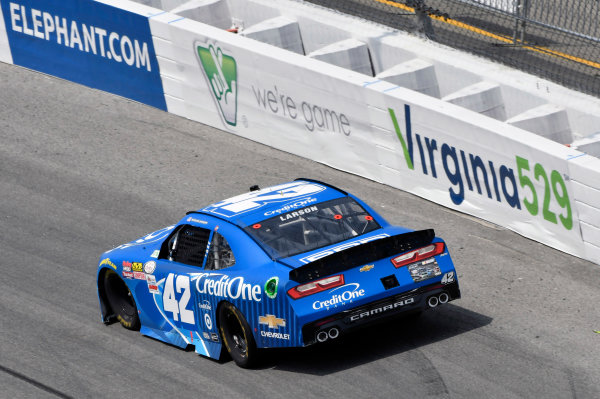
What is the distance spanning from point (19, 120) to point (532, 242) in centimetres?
857

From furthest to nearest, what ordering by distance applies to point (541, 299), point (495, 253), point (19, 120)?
point (19, 120)
point (495, 253)
point (541, 299)

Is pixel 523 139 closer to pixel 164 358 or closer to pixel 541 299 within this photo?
pixel 541 299

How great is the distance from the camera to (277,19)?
17344mm

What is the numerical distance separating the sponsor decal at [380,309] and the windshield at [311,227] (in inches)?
30.9

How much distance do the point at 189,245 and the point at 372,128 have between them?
4.53m

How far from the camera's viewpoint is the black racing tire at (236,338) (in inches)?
366

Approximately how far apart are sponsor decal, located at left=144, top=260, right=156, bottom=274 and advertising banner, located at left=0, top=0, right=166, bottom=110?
670cm

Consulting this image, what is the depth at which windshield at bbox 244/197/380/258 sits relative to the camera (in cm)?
940

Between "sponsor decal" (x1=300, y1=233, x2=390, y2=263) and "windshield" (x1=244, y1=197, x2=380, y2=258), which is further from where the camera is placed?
"windshield" (x1=244, y1=197, x2=380, y2=258)

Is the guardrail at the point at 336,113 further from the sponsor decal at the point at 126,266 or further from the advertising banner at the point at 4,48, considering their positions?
the sponsor decal at the point at 126,266

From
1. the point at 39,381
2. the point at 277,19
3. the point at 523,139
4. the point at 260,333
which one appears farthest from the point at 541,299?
the point at 277,19

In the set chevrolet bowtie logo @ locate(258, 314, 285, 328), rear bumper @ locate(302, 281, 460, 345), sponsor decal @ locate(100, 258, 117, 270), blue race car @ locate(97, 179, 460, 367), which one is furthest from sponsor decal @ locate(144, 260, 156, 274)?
rear bumper @ locate(302, 281, 460, 345)

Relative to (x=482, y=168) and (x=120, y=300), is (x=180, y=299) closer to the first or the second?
(x=120, y=300)

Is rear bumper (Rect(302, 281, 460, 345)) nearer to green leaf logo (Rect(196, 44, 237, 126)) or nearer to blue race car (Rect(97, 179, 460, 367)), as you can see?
blue race car (Rect(97, 179, 460, 367))
